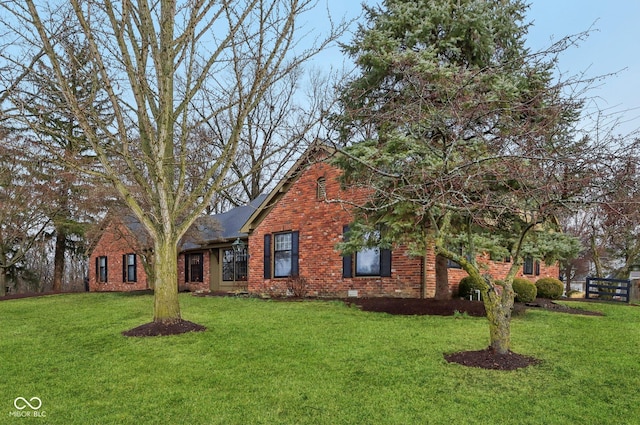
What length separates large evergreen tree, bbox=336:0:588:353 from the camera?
15.4 feet

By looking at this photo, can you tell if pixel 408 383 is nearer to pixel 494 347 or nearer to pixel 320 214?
pixel 494 347

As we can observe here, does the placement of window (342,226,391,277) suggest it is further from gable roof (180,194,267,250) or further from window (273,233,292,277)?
gable roof (180,194,267,250)

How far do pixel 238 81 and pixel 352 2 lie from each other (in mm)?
2471

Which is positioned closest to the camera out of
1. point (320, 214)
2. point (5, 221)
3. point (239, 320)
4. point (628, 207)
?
point (628, 207)

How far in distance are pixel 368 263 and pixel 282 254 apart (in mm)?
3552

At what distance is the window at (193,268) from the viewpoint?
2031 cm

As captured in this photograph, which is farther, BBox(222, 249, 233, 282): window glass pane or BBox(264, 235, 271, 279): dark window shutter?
BBox(222, 249, 233, 282): window glass pane

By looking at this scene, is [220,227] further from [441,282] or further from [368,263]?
[441,282]

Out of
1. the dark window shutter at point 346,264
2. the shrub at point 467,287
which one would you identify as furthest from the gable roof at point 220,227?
the shrub at point 467,287

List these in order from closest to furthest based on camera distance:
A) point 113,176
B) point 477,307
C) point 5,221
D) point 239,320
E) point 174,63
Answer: point 113,176 < point 174,63 < point 239,320 < point 477,307 < point 5,221

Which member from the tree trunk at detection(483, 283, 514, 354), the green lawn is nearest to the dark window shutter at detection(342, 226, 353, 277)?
the green lawn

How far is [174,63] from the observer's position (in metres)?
8.28

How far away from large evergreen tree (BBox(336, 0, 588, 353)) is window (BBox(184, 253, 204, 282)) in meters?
11.6

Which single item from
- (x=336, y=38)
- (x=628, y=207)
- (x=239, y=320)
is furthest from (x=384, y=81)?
(x=628, y=207)
